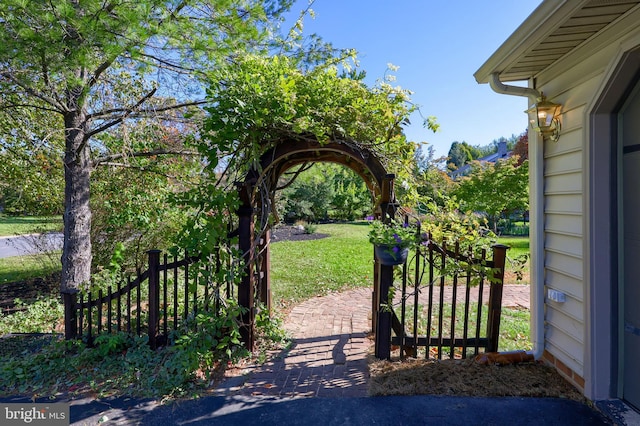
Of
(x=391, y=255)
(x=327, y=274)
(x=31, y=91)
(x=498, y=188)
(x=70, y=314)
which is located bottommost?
(x=327, y=274)

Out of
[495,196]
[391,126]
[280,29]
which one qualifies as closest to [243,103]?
[391,126]

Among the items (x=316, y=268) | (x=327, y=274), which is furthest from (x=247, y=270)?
(x=316, y=268)

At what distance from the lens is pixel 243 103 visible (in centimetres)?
273

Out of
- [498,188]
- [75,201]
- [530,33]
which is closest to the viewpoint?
[530,33]

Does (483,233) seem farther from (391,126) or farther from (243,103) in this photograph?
(243,103)

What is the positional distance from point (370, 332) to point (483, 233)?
1662 mm

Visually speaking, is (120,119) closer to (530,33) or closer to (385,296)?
(385,296)

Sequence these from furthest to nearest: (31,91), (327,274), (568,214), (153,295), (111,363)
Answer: (327,274), (31,91), (153,295), (111,363), (568,214)

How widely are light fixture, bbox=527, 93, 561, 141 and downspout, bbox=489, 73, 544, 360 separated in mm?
158

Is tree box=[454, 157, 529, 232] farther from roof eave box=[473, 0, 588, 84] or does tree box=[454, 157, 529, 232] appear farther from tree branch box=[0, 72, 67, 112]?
tree branch box=[0, 72, 67, 112]

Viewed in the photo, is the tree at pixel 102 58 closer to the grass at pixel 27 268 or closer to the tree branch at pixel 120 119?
the tree branch at pixel 120 119

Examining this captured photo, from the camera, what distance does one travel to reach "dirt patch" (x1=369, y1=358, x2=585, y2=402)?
8.15ft

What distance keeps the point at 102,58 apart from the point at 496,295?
4.52m

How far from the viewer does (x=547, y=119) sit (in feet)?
8.89
